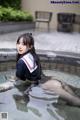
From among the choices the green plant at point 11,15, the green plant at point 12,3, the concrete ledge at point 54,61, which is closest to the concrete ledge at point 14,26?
the green plant at point 11,15

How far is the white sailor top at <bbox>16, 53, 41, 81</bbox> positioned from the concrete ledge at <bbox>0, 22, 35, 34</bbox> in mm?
7329

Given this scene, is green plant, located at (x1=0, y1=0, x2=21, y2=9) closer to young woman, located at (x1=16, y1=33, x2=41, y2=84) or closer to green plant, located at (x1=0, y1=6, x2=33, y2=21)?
green plant, located at (x1=0, y1=6, x2=33, y2=21)

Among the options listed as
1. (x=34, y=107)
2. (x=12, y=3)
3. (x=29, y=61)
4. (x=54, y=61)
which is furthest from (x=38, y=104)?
(x=12, y=3)

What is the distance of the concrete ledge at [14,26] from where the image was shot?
1234 centimetres

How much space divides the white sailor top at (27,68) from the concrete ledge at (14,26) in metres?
7.33

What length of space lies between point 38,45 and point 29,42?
498 centimetres

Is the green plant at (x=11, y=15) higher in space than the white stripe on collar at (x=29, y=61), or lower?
lower

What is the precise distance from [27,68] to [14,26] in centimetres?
818

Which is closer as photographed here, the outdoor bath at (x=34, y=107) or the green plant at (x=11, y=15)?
the outdoor bath at (x=34, y=107)

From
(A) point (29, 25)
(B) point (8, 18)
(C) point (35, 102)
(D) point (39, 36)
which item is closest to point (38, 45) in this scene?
(D) point (39, 36)

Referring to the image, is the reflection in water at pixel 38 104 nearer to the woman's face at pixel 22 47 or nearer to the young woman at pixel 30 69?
the young woman at pixel 30 69

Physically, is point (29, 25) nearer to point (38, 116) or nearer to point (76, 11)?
point (76, 11)

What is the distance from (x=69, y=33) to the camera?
528 inches

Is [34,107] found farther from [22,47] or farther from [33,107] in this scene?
[22,47]
